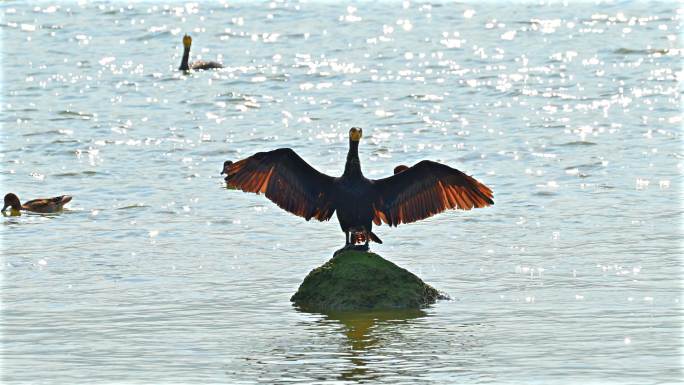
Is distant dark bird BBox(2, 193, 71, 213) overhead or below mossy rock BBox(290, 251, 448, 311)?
overhead

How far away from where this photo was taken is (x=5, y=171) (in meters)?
25.2

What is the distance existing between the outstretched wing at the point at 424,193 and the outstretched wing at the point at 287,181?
55 centimetres

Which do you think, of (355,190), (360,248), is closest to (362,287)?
(360,248)

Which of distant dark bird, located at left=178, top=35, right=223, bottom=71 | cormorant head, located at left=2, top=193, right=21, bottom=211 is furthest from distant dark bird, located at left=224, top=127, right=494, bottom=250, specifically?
distant dark bird, located at left=178, top=35, right=223, bottom=71

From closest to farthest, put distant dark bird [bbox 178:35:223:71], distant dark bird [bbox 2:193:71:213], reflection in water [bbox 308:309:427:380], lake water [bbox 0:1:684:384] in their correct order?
reflection in water [bbox 308:309:427:380], lake water [bbox 0:1:684:384], distant dark bird [bbox 2:193:71:213], distant dark bird [bbox 178:35:223:71]

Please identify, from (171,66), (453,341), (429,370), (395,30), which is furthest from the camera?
(395,30)

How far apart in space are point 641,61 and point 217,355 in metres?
27.6

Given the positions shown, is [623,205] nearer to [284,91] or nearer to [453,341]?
[453,341]

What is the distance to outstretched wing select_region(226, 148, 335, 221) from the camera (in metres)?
14.5

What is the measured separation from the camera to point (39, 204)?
20891 millimetres

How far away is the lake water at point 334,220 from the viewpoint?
12492 mm

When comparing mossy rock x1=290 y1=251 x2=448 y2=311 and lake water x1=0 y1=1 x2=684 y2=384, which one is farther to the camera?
mossy rock x1=290 y1=251 x2=448 y2=311

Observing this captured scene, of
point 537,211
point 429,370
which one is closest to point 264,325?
point 429,370

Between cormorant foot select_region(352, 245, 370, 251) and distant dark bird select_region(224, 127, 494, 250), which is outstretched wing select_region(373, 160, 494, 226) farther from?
cormorant foot select_region(352, 245, 370, 251)
